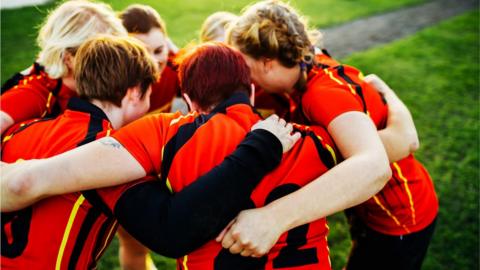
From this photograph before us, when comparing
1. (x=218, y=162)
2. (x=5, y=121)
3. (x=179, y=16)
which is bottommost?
(x=179, y=16)

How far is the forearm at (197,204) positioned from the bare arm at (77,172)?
0.31 feet

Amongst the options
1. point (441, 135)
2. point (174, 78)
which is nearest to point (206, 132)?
point (174, 78)

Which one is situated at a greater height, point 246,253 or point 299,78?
point 299,78

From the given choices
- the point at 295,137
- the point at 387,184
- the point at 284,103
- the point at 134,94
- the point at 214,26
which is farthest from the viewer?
the point at 214,26

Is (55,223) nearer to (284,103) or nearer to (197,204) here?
(197,204)

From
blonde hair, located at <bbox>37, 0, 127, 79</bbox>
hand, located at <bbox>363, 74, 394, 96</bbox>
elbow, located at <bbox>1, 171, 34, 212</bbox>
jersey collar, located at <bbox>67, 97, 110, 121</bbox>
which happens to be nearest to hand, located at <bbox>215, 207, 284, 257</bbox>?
elbow, located at <bbox>1, 171, 34, 212</bbox>

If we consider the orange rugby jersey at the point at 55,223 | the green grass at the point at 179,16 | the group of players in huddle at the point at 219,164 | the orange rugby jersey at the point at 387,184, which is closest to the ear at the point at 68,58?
the group of players in huddle at the point at 219,164

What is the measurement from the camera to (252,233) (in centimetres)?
155

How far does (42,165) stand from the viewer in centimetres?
159

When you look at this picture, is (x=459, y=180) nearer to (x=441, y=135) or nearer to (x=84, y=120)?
(x=441, y=135)

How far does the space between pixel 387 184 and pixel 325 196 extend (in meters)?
0.85

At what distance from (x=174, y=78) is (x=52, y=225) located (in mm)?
1928

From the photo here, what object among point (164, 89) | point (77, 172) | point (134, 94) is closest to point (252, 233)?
point (77, 172)

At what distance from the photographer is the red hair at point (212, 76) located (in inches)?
72.5
